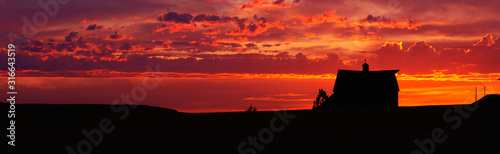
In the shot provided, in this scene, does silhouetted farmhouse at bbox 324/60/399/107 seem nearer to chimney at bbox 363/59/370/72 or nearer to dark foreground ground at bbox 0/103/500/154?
chimney at bbox 363/59/370/72

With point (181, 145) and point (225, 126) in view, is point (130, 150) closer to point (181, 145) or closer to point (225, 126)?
point (181, 145)

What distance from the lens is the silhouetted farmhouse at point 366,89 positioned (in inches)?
2178

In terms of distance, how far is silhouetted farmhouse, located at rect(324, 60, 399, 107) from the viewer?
55.3m

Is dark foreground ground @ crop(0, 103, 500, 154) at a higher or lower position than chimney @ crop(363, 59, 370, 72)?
lower

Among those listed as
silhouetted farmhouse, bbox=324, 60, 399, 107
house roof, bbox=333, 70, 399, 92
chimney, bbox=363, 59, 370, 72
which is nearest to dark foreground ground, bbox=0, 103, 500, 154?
silhouetted farmhouse, bbox=324, 60, 399, 107

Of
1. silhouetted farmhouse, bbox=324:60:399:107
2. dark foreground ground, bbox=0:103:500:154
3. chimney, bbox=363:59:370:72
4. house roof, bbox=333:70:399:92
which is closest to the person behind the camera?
dark foreground ground, bbox=0:103:500:154

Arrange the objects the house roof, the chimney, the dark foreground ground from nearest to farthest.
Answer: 1. the dark foreground ground
2. the house roof
3. the chimney

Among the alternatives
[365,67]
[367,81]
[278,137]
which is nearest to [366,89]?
[367,81]

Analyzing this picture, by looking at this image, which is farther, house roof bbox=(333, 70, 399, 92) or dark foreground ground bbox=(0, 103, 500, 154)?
house roof bbox=(333, 70, 399, 92)

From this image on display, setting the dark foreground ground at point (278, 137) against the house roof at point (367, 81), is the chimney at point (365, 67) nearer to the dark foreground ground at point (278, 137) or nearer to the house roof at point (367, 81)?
the house roof at point (367, 81)

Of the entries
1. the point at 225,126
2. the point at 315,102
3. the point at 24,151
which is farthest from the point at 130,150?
the point at 315,102

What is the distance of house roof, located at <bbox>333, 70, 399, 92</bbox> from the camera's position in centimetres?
5612

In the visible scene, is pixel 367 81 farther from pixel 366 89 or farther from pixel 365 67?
pixel 365 67

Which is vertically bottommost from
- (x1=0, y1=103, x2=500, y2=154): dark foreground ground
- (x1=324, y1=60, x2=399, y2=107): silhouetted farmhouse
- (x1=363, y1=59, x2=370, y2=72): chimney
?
(x1=0, y1=103, x2=500, y2=154): dark foreground ground
